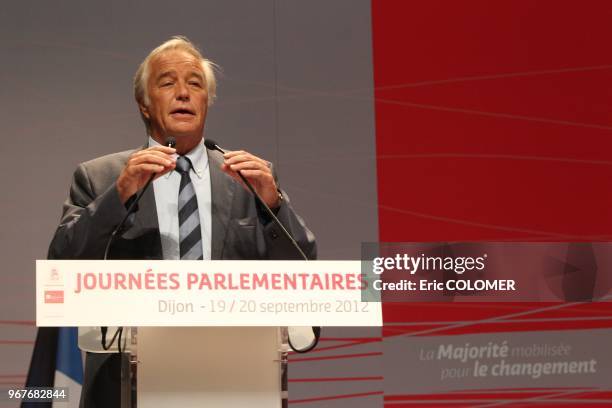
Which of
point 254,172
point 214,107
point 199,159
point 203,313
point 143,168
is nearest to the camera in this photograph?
point 203,313

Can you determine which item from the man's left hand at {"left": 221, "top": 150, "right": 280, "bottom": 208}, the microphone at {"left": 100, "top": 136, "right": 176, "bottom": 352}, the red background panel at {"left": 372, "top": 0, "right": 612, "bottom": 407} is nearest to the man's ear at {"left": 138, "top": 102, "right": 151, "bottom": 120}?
the microphone at {"left": 100, "top": 136, "right": 176, "bottom": 352}

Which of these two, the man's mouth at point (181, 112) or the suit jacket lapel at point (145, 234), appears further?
the man's mouth at point (181, 112)

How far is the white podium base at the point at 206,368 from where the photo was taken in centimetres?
227

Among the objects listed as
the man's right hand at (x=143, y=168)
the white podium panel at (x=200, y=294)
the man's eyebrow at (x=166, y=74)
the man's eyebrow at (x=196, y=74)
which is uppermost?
the man's eyebrow at (x=166, y=74)

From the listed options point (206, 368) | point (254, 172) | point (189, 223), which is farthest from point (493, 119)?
point (206, 368)

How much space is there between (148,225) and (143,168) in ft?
1.45

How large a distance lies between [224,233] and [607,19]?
9.33ft

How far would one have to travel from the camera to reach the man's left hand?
8.07 ft

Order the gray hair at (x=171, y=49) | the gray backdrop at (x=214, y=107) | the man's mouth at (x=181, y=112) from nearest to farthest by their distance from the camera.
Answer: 1. the man's mouth at (x=181, y=112)
2. the gray hair at (x=171, y=49)
3. the gray backdrop at (x=214, y=107)

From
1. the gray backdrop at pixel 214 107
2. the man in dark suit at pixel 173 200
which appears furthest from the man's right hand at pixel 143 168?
the gray backdrop at pixel 214 107

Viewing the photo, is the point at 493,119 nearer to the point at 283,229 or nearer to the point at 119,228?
the point at 283,229

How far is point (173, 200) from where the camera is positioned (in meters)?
2.88

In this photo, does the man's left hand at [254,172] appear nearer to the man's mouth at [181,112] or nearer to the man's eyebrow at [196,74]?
the man's mouth at [181,112]

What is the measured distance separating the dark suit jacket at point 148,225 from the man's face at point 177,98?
116 millimetres
